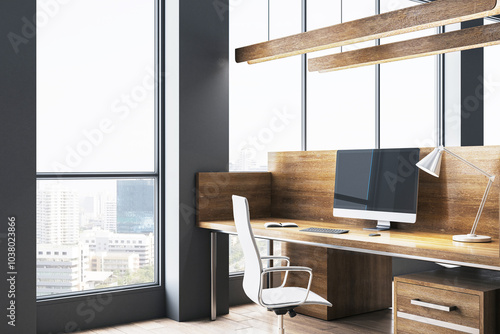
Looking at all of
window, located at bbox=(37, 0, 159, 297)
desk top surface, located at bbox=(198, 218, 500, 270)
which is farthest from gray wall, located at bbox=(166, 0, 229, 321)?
desk top surface, located at bbox=(198, 218, 500, 270)

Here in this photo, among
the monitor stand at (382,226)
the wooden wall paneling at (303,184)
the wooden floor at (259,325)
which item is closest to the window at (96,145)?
the wooden floor at (259,325)

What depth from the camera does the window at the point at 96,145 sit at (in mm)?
4004

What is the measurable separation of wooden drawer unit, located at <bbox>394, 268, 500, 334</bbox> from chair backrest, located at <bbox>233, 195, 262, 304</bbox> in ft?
2.54

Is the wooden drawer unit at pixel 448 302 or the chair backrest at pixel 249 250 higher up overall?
the chair backrest at pixel 249 250

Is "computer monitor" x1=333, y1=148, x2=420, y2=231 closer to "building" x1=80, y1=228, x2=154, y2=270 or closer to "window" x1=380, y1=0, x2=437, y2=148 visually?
"building" x1=80, y1=228, x2=154, y2=270

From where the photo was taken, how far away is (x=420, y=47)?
3854mm

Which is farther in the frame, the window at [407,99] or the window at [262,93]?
the window at [407,99]

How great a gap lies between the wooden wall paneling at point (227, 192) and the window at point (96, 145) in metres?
0.39

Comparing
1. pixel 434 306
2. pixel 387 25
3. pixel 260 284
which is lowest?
pixel 434 306

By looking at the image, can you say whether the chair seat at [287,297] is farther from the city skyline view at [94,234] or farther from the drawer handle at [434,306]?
the city skyline view at [94,234]

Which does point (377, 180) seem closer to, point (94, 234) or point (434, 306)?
point (434, 306)

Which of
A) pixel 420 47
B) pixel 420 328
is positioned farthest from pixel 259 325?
pixel 420 47

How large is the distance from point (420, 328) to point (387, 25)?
167 cm
